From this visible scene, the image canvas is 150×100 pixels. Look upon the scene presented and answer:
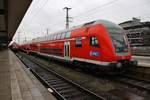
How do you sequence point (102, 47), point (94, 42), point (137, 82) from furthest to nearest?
1. point (94, 42)
2. point (102, 47)
3. point (137, 82)

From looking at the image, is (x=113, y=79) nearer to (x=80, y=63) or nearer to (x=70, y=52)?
(x=80, y=63)

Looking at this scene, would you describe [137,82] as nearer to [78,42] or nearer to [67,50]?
[78,42]

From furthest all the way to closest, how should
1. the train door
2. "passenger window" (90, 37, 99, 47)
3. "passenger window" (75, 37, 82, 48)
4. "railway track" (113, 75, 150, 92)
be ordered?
the train door < "passenger window" (75, 37, 82, 48) < "passenger window" (90, 37, 99, 47) < "railway track" (113, 75, 150, 92)

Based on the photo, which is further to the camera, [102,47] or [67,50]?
[67,50]

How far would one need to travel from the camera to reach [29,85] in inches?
323

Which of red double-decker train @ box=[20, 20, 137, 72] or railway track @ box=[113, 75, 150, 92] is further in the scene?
red double-decker train @ box=[20, 20, 137, 72]

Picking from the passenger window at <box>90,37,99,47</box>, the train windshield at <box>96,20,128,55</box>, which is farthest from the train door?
the train windshield at <box>96,20,128,55</box>

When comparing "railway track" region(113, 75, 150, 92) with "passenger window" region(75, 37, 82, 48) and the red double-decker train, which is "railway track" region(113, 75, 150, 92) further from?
"passenger window" region(75, 37, 82, 48)

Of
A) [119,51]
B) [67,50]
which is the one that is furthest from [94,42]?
[67,50]

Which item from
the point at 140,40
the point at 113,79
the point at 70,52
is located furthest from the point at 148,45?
the point at 113,79

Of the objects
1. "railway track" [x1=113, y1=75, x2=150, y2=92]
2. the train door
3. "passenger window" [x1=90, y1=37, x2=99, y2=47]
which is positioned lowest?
"railway track" [x1=113, y1=75, x2=150, y2=92]

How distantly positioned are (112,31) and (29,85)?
552 centimetres

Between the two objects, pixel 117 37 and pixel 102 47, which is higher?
pixel 117 37

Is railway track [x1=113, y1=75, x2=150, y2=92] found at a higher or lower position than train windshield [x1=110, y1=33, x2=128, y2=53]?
lower
